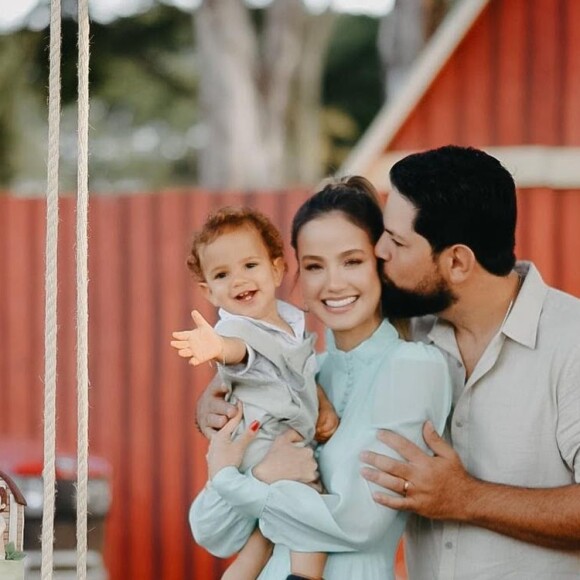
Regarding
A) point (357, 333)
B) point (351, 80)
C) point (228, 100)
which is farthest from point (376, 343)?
point (351, 80)

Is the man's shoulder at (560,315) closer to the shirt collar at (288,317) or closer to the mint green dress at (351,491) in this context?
the mint green dress at (351,491)

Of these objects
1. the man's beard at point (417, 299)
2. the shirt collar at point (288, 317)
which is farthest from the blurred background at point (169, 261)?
the man's beard at point (417, 299)

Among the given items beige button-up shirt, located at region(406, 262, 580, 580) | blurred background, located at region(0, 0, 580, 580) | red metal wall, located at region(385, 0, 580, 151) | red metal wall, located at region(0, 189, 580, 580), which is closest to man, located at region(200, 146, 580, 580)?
beige button-up shirt, located at region(406, 262, 580, 580)

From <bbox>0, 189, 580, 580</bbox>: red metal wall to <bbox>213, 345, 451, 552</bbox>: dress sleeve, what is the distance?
12.5 ft

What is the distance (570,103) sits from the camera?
5527mm

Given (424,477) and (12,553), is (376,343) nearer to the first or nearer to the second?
(424,477)

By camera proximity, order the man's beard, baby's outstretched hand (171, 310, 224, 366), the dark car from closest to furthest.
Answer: baby's outstretched hand (171, 310, 224, 366) < the man's beard < the dark car

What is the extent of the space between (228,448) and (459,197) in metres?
0.65

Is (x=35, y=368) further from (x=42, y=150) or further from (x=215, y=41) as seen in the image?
(x=42, y=150)

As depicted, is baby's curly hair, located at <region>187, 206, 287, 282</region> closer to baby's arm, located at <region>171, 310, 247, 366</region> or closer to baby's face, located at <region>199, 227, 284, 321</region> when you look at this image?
baby's face, located at <region>199, 227, 284, 321</region>

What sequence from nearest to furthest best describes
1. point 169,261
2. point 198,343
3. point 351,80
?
point 198,343, point 169,261, point 351,80

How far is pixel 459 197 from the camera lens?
2.37 m

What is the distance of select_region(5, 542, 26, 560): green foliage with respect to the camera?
75.4 inches

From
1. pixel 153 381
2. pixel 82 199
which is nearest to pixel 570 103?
pixel 153 381
